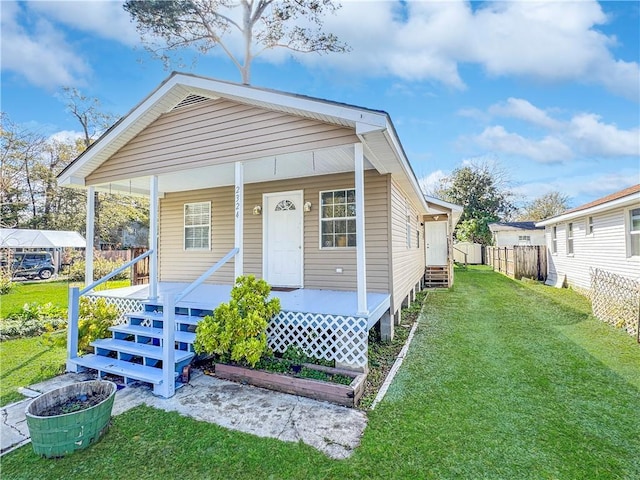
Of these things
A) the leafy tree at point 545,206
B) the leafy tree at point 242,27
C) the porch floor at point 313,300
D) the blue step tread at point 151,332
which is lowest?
the blue step tread at point 151,332

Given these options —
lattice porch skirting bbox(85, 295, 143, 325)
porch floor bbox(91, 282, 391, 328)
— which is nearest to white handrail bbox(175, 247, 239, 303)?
porch floor bbox(91, 282, 391, 328)

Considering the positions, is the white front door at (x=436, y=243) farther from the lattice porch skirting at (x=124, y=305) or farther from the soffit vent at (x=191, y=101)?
the lattice porch skirting at (x=124, y=305)

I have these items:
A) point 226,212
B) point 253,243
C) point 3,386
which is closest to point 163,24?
point 226,212

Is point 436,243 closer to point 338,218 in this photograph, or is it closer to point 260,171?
point 338,218

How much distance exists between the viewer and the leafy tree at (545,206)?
108 ft

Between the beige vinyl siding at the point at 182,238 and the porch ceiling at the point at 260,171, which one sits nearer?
the porch ceiling at the point at 260,171

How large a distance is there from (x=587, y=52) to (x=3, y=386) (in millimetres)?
17040

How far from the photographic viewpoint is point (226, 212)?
7.62 m

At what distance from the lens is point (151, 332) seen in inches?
181

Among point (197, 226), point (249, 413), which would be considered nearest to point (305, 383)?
point (249, 413)

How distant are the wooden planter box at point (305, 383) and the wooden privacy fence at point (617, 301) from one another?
5.66 metres

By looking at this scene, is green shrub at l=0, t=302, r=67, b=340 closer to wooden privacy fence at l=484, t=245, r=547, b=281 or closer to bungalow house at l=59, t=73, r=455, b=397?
bungalow house at l=59, t=73, r=455, b=397

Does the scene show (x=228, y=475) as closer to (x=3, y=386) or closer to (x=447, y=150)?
(x=3, y=386)

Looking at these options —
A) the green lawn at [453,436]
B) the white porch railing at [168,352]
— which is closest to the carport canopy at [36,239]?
the white porch railing at [168,352]
